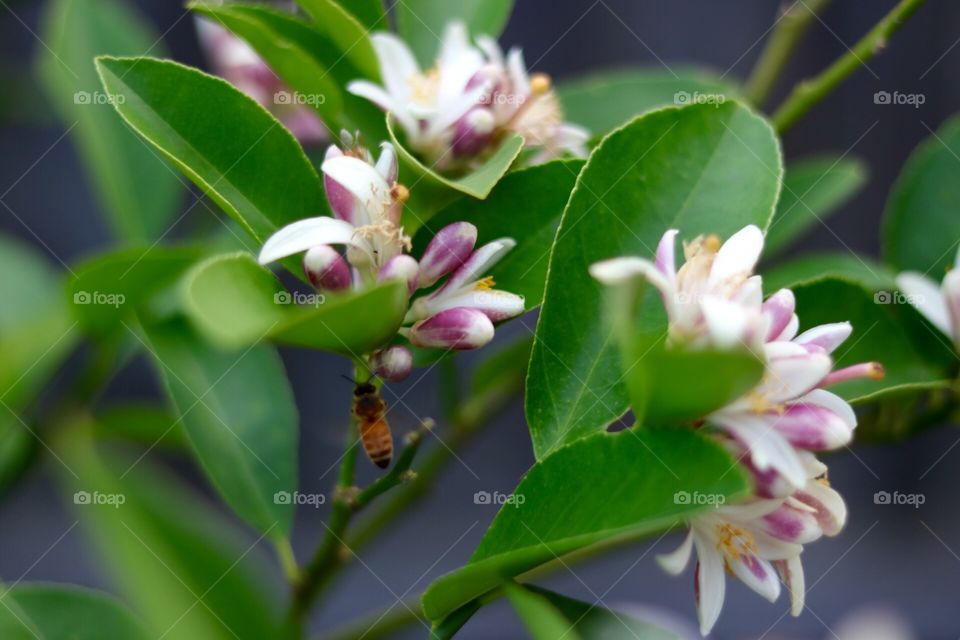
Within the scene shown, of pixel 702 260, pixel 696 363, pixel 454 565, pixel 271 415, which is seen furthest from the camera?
pixel 454 565

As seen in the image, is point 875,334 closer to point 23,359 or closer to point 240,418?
point 240,418

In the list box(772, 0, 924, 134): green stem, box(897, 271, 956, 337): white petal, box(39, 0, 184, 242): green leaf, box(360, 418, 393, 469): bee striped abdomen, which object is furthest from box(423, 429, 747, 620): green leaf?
box(39, 0, 184, 242): green leaf

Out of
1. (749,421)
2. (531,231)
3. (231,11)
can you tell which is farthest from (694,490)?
(231,11)

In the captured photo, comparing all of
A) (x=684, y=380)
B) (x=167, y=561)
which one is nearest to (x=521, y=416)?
(x=167, y=561)

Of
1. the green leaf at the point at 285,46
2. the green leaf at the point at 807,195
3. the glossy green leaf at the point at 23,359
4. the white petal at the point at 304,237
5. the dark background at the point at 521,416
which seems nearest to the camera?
the white petal at the point at 304,237

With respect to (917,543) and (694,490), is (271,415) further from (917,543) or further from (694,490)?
(917,543)

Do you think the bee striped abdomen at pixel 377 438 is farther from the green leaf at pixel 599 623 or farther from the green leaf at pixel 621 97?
the green leaf at pixel 621 97

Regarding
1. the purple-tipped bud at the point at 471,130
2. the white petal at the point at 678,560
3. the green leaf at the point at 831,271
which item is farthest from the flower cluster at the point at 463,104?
the white petal at the point at 678,560
